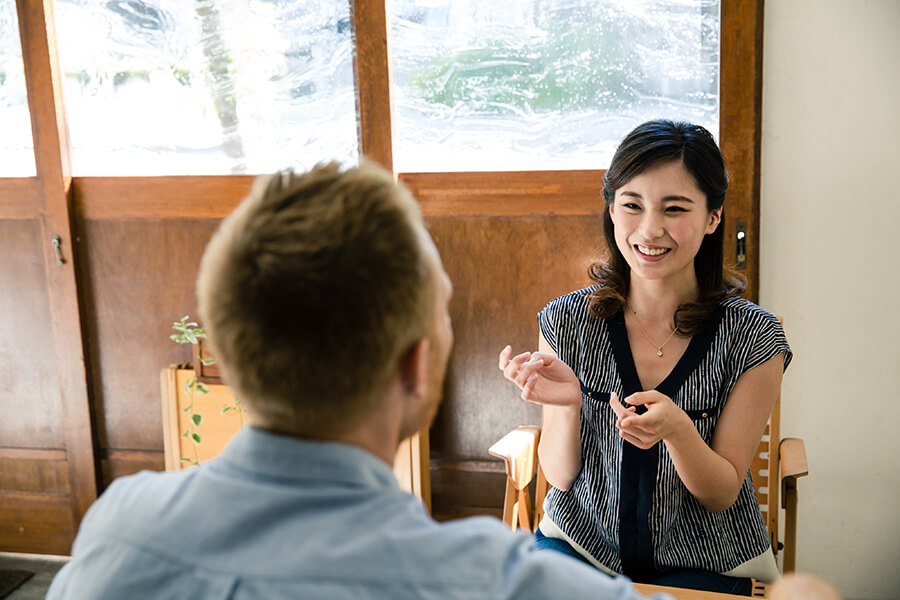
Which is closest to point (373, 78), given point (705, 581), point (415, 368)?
point (705, 581)

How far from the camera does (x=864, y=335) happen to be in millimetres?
2262

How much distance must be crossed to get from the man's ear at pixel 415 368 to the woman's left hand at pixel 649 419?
0.66 metres

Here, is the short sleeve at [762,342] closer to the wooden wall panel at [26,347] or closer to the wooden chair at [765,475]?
the wooden chair at [765,475]

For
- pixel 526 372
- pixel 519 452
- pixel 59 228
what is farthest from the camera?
pixel 59 228

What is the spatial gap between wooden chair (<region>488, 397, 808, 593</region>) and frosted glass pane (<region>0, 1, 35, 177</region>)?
6.50ft

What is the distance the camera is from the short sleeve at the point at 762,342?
61.9 inches

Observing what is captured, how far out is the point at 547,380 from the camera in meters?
1.58

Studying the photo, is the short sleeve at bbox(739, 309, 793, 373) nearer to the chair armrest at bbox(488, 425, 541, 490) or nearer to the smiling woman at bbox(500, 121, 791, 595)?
the smiling woman at bbox(500, 121, 791, 595)

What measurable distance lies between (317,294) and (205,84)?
2214 mm

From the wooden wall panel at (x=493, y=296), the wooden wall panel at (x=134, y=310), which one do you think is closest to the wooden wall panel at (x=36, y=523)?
the wooden wall panel at (x=134, y=310)

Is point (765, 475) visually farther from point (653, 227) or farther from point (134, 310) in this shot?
point (134, 310)

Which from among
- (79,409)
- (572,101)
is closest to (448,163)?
(572,101)

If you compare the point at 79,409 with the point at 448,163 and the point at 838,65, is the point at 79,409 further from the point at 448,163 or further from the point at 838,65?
the point at 838,65

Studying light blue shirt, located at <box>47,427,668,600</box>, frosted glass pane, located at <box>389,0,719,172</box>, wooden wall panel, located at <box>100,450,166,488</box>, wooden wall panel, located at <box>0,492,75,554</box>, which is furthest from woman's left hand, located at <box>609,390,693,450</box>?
wooden wall panel, located at <box>0,492,75,554</box>
